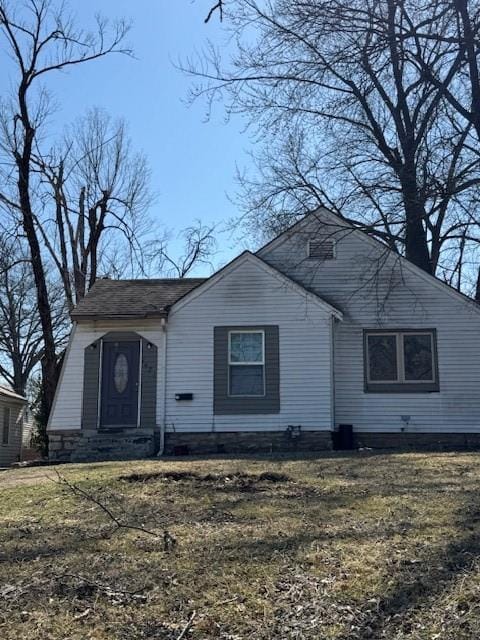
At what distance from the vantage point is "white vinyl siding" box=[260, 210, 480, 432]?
589 inches

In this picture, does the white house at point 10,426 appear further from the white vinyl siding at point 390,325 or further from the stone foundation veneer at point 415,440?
the stone foundation veneer at point 415,440

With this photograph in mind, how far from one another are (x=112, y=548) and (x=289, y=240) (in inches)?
456

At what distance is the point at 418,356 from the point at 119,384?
267 inches

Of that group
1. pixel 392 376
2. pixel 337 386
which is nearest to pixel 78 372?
pixel 337 386

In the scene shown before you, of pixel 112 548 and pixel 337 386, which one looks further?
pixel 337 386

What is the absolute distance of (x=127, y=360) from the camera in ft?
49.4

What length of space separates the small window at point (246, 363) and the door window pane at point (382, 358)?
2.56 meters

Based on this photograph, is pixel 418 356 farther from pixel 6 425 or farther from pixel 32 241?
pixel 6 425

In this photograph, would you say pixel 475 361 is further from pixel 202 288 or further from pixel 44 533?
pixel 44 533

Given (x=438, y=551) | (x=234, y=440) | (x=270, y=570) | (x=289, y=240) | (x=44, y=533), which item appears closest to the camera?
(x=270, y=570)

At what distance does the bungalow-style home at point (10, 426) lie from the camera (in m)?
26.4

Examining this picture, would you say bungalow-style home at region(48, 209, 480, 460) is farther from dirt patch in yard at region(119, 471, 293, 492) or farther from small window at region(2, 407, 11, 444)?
small window at region(2, 407, 11, 444)

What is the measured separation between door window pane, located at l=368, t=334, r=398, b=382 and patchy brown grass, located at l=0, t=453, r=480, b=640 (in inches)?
269

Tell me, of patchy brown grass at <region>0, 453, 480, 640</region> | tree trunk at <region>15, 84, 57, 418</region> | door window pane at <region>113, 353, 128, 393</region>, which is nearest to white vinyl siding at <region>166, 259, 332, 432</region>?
door window pane at <region>113, 353, 128, 393</region>
